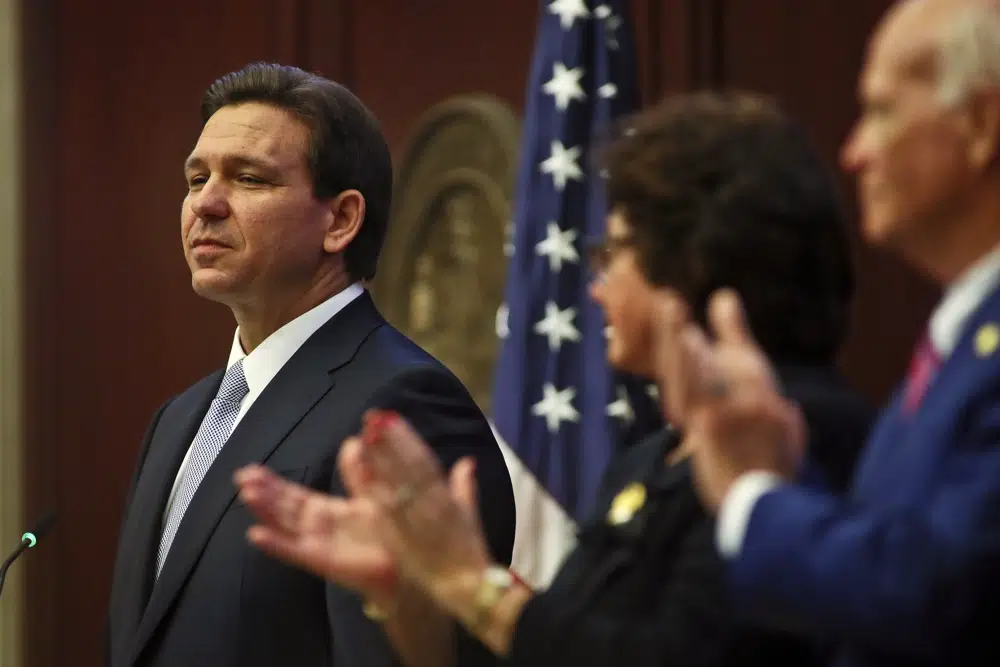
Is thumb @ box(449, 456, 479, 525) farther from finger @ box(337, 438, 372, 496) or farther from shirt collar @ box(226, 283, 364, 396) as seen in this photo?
shirt collar @ box(226, 283, 364, 396)

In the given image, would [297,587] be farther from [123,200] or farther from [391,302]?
[123,200]

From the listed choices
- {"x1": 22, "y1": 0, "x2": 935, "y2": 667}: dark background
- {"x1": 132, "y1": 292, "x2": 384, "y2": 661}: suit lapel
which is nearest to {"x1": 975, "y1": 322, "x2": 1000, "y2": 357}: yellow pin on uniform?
{"x1": 132, "y1": 292, "x2": 384, "y2": 661}: suit lapel

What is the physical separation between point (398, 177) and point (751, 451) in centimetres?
405

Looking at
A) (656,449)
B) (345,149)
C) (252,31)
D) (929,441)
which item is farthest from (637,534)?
A: (252,31)

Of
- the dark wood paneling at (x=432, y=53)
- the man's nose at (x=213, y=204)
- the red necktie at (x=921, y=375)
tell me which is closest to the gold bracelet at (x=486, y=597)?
the red necktie at (x=921, y=375)

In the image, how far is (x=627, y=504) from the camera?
1.64 metres

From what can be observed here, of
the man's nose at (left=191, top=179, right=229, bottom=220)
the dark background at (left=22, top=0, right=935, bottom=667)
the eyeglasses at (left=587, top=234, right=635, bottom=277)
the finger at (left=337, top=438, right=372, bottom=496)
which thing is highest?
the eyeglasses at (left=587, top=234, right=635, bottom=277)

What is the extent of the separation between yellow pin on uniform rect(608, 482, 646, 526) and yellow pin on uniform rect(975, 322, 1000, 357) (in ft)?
1.42

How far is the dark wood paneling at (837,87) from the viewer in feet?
12.3

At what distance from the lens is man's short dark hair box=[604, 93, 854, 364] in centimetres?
157

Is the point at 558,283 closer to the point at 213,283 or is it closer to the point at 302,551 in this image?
the point at 213,283

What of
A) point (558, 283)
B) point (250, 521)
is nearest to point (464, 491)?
point (250, 521)

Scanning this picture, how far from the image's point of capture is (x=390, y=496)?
1.53 m

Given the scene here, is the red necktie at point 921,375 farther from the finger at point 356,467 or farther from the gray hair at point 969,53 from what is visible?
the finger at point 356,467
